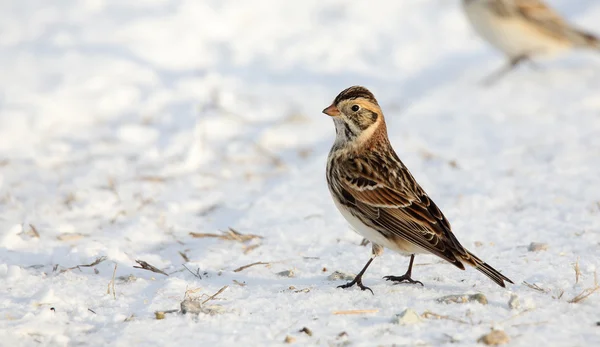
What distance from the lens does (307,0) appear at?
517 inches

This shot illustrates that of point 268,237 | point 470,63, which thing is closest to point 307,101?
point 470,63

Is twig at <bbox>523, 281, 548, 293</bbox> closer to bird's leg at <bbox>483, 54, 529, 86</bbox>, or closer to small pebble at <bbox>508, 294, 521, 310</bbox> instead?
small pebble at <bbox>508, 294, 521, 310</bbox>

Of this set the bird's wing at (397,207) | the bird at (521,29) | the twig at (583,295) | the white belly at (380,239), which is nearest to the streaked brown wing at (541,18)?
the bird at (521,29)

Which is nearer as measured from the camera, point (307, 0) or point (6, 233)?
point (6, 233)

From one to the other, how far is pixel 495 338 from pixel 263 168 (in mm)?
4276

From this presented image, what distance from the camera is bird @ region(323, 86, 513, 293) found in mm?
4961

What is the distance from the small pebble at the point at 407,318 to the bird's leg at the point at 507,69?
6.21 m

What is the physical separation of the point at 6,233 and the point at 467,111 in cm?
520

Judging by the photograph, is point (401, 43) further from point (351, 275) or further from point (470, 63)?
point (351, 275)

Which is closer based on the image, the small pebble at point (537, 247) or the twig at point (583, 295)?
the twig at point (583, 295)

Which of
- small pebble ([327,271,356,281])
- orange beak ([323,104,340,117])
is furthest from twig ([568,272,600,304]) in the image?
orange beak ([323,104,340,117])

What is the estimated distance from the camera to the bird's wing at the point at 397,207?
4.95 m

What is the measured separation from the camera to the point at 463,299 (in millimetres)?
4723

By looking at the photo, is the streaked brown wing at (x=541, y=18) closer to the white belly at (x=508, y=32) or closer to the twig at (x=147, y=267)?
the white belly at (x=508, y=32)
